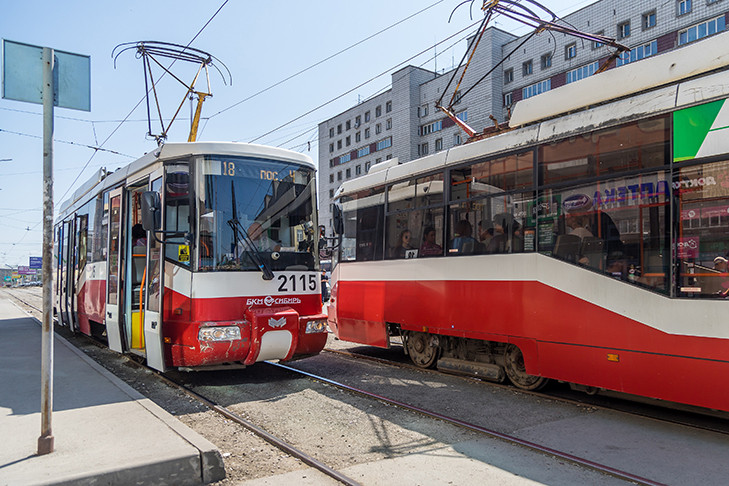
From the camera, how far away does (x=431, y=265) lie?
821 cm

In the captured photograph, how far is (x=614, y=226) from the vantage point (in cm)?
590

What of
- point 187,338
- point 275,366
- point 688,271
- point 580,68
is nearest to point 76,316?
point 275,366

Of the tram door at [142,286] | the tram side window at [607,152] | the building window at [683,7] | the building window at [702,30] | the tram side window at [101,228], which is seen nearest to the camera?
the tram side window at [607,152]

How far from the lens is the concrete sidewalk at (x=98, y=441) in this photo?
13.0 feet

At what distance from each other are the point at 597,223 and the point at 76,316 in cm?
1069

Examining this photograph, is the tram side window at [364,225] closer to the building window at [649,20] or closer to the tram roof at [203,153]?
the tram roof at [203,153]

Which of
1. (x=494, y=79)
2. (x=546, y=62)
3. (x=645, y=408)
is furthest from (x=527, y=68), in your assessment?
(x=645, y=408)

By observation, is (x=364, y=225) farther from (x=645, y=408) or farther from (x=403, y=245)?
(x=645, y=408)

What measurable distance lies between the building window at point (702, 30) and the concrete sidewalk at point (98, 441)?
35793mm

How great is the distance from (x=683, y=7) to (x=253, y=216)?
118ft

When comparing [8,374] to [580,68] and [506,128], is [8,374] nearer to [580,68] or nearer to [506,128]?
[506,128]

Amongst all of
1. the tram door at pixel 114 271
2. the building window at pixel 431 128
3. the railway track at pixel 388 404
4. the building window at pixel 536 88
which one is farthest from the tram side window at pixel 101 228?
the building window at pixel 431 128

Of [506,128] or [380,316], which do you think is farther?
[380,316]

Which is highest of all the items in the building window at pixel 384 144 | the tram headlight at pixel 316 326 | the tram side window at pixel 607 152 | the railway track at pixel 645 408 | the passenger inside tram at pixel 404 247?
the building window at pixel 384 144
